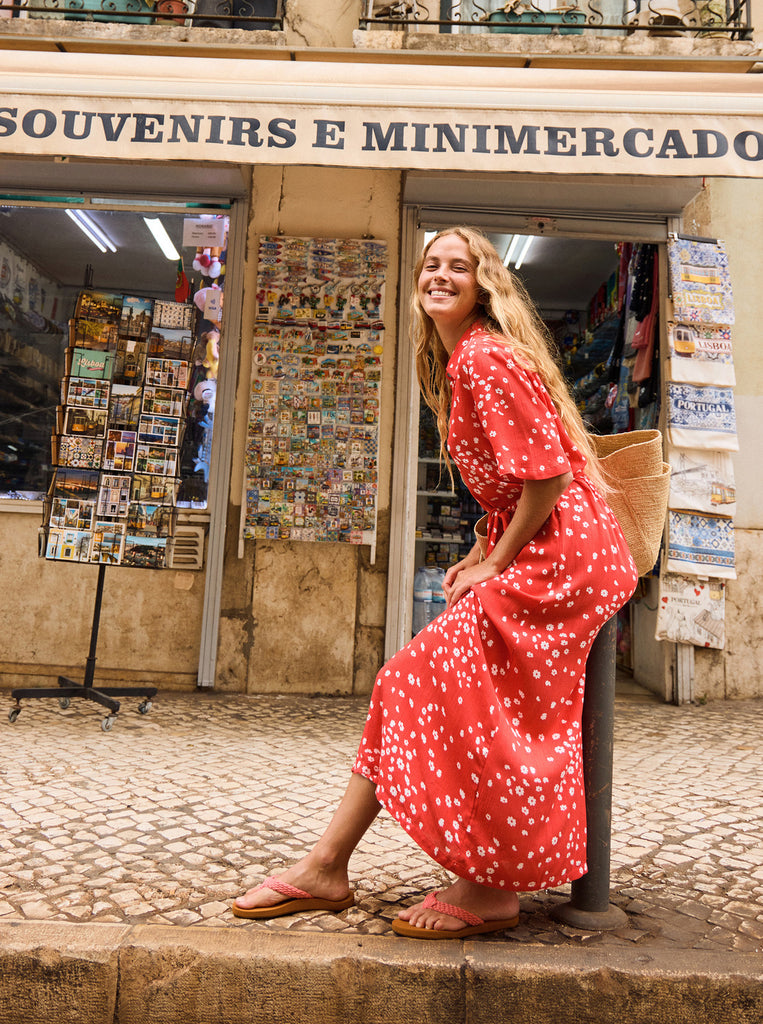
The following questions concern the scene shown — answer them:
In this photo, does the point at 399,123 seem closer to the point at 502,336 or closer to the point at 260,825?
the point at 502,336

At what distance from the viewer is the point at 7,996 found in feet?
5.68

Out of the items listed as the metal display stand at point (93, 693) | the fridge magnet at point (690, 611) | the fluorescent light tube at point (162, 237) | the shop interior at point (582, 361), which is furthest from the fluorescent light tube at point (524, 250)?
the metal display stand at point (93, 693)

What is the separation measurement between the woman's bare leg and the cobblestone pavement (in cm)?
7

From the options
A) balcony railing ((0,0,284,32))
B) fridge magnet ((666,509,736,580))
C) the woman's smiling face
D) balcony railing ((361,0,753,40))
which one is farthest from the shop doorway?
the woman's smiling face

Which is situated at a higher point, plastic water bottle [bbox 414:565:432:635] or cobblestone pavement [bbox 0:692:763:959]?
plastic water bottle [bbox 414:565:432:635]

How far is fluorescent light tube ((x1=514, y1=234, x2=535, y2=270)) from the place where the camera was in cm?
602

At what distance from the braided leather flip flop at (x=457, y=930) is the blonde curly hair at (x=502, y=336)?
3.67 feet

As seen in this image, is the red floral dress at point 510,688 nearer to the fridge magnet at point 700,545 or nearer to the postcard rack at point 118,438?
the postcard rack at point 118,438

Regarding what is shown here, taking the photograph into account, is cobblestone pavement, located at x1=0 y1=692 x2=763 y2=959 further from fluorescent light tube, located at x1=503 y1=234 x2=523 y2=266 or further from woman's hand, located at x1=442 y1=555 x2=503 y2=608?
fluorescent light tube, located at x1=503 y1=234 x2=523 y2=266

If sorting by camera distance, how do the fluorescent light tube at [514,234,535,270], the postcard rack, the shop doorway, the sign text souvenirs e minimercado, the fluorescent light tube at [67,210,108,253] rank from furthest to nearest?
1. the fluorescent light tube at [514,234,535,270]
2. the fluorescent light tube at [67,210,108,253]
3. the shop doorway
4. the postcard rack
5. the sign text souvenirs e minimercado

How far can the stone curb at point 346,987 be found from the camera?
1717 mm

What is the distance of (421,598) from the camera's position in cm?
586

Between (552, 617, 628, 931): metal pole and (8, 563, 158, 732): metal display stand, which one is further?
(8, 563, 158, 732): metal display stand

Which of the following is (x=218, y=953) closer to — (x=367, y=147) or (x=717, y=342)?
(x=367, y=147)
